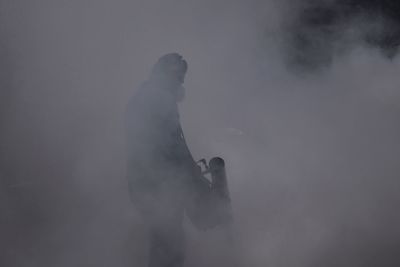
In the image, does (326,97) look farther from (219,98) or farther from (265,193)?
(265,193)

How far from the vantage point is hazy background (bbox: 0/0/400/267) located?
12.9ft

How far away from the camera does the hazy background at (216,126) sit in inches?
155

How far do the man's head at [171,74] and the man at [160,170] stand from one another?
0.17 feet

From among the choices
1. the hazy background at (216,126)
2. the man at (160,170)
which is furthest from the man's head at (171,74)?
the hazy background at (216,126)

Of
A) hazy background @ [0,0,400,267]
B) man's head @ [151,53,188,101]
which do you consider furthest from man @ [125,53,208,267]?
hazy background @ [0,0,400,267]

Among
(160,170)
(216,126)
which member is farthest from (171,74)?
(216,126)

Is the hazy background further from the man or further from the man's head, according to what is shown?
the man's head

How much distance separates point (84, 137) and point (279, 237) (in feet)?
8.46

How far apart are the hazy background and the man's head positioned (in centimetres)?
149

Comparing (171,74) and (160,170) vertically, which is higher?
(171,74)

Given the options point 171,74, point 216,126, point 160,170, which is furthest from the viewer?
point 216,126

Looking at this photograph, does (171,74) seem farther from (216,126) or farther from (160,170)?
(216,126)

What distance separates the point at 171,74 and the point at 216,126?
2.57 meters

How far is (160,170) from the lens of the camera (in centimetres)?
298
